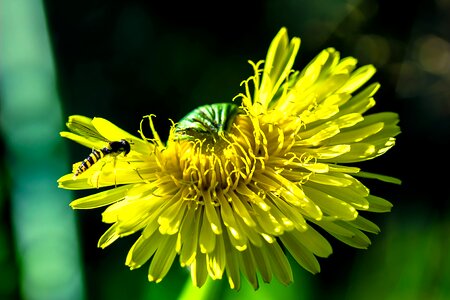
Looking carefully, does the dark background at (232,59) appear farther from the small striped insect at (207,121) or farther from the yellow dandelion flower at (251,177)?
the small striped insect at (207,121)
